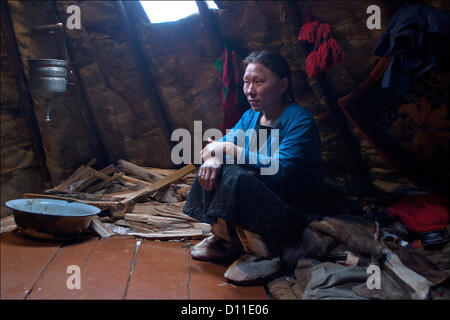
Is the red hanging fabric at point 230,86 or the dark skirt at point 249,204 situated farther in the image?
the red hanging fabric at point 230,86

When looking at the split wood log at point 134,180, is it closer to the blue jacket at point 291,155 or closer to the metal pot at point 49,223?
the metal pot at point 49,223

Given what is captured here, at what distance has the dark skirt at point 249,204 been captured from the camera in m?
1.93

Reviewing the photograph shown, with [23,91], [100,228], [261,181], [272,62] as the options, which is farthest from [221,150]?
[23,91]

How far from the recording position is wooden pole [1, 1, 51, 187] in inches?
142

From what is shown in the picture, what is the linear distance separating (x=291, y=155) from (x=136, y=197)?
181 centimetres

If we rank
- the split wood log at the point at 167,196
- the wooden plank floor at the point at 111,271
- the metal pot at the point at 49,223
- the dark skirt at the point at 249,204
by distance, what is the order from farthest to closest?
the split wood log at the point at 167,196
the metal pot at the point at 49,223
the dark skirt at the point at 249,204
the wooden plank floor at the point at 111,271

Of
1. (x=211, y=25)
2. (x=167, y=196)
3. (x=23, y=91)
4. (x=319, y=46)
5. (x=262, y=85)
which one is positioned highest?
(x=211, y=25)

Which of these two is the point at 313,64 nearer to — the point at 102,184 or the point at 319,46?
the point at 319,46

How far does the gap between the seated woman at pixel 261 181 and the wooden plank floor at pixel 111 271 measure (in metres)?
0.13

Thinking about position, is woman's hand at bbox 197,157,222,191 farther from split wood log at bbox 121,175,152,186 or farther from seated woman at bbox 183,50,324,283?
→ split wood log at bbox 121,175,152,186

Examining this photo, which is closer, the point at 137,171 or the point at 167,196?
the point at 167,196

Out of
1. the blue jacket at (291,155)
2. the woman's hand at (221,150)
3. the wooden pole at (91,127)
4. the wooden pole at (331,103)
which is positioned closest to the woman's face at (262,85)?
the blue jacket at (291,155)

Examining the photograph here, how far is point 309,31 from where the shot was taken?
2732mm

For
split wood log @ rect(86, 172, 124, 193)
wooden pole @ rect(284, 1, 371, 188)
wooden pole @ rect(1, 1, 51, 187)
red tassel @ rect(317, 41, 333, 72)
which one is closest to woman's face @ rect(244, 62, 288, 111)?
red tassel @ rect(317, 41, 333, 72)
